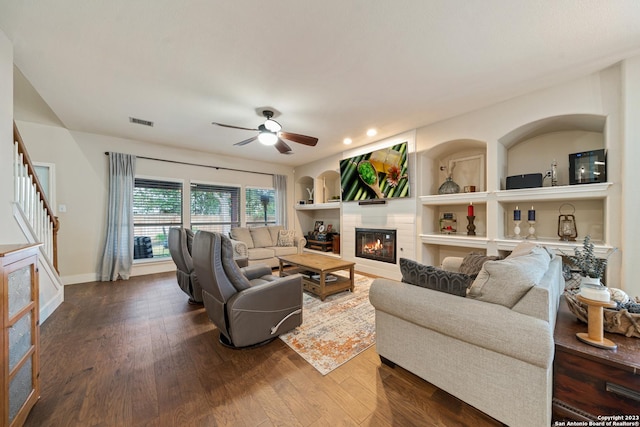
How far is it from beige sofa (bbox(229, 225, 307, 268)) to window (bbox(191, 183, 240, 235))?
24.2 inches

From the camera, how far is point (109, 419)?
4.59 ft

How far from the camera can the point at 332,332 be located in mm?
2410

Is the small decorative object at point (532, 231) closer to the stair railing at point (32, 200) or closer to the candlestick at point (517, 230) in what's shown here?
the candlestick at point (517, 230)

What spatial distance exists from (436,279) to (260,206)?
5.43 m

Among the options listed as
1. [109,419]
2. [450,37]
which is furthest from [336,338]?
[450,37]

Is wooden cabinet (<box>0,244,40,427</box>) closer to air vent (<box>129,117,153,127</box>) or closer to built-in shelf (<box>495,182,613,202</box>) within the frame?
air vent (<box>129,117,153,127</box>)

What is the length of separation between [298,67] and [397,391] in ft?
9.58

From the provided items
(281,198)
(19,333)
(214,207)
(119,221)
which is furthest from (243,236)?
(19,333)

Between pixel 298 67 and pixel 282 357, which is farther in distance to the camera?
pixel 298 67

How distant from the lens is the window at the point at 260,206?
6.19 metres

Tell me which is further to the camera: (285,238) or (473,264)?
(285,238)

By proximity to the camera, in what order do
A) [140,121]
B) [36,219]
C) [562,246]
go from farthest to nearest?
[140,121]
[36,219]
[562,246]

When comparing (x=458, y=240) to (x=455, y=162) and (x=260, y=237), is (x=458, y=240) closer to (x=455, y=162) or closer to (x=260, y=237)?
(x=455, y=162)

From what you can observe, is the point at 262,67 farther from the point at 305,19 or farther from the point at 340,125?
the point at 340,125
